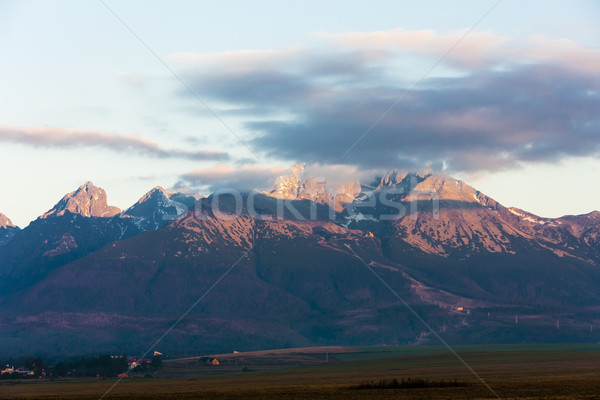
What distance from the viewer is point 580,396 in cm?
14100

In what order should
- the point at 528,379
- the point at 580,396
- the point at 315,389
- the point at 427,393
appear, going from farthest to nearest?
the point at 528,379, the point at 315,389, the point at 427,393, the point at 580,396

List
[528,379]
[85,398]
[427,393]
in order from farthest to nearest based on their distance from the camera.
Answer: [528,379], [85,398], [427,393]

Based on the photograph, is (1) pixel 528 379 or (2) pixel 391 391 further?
(1) pixel 528 379

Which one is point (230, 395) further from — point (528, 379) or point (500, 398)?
point (528, 379)

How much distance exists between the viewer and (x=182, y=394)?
181 metres

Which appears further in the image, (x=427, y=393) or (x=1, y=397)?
(x=1, y=397)

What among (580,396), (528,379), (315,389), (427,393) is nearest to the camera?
(580,396)

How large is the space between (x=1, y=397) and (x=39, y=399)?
19.0 m

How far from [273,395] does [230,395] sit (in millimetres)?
10219

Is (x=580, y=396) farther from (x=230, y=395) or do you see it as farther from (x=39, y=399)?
(x=39, y=399)

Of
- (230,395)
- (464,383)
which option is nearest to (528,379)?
(464,383)

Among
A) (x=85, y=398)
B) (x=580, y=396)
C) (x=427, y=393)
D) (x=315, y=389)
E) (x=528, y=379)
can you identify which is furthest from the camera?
(x=528, y=379)

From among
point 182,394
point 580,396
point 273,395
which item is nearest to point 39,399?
point 182,394

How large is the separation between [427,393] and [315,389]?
102ft
